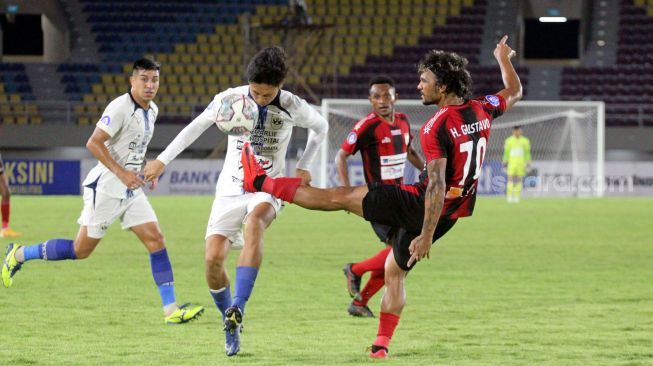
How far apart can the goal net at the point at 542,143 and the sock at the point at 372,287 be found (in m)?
20.3

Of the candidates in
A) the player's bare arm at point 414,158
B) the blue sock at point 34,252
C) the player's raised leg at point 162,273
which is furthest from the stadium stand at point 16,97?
the player's raised leg at point 162,273

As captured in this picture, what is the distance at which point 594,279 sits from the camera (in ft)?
36.8

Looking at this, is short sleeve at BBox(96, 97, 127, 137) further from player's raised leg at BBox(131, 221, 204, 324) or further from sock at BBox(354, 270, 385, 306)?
sock at BBox(354, 270, 385, 306)

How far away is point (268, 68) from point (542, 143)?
1036 inches

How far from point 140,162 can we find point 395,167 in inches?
85.2

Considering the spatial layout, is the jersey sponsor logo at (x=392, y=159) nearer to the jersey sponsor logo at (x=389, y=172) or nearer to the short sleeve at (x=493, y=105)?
the jersey sponsor logo at (x=389, y=172)

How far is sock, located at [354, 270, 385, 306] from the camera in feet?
28.1

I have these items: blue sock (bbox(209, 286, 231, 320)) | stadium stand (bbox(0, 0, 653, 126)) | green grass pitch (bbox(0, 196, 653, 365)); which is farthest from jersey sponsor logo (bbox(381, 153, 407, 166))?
stadium stand (bbox(0, 0, 653, 126))

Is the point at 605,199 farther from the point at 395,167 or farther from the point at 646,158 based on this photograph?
the point at 395,167

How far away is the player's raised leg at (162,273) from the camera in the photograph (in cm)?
798

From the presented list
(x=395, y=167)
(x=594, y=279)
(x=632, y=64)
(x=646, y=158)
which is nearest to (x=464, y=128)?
(x=395, y=167)

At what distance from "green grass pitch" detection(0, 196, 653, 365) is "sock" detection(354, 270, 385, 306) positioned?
25 cm

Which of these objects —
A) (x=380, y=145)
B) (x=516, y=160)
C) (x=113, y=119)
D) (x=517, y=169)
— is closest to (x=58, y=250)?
(x=113, y=119)

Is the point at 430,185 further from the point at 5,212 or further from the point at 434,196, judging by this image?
the point at 5,212
